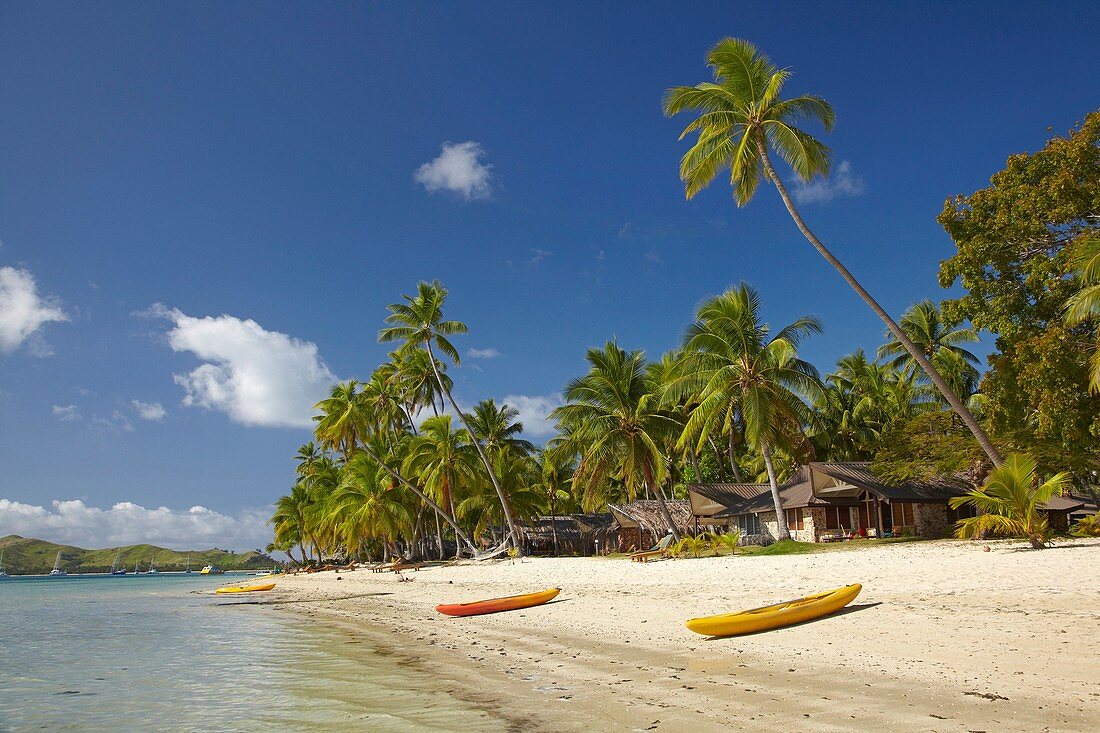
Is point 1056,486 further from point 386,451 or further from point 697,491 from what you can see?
point 386,451

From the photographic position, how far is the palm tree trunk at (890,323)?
16703 mm

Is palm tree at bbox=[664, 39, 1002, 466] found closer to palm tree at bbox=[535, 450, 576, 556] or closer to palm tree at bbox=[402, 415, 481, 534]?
palm tree at bbox=[402, 415, 481, 534]

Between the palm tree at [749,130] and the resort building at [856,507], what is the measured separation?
35.6ft

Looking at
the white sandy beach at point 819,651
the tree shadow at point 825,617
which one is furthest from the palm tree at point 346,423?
the tree shadow at point 825,617

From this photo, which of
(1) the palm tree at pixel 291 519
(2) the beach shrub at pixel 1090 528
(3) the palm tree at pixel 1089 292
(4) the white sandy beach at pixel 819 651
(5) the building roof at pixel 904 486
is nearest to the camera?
(4) the white sandy beach at pixel 819 651

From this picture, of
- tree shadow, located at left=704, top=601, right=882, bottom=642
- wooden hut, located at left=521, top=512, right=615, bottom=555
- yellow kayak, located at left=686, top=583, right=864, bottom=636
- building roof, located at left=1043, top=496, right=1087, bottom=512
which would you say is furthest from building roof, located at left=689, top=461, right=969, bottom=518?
yellow kayak, located at left=686, top=583, right=864, bottom=636

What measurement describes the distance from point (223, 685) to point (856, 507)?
26741mm

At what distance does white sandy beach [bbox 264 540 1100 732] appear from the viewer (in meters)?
5.87

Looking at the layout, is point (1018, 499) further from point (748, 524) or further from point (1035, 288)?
point (748, 524)

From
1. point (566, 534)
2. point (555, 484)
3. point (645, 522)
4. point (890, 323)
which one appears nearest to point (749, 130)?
point (890, 323)

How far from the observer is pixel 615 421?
28625 mm

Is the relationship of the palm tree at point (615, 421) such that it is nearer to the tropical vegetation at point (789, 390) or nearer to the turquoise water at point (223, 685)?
the tropical vegetation at point (789, 390)

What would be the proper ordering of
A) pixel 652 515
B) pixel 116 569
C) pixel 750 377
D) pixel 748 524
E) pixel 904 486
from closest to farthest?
pixel 750 377, pixel 904 486, pixel 748 524, pixel 652 515, pixel 116 569

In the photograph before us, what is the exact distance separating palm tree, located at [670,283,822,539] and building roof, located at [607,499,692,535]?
10.9 m
